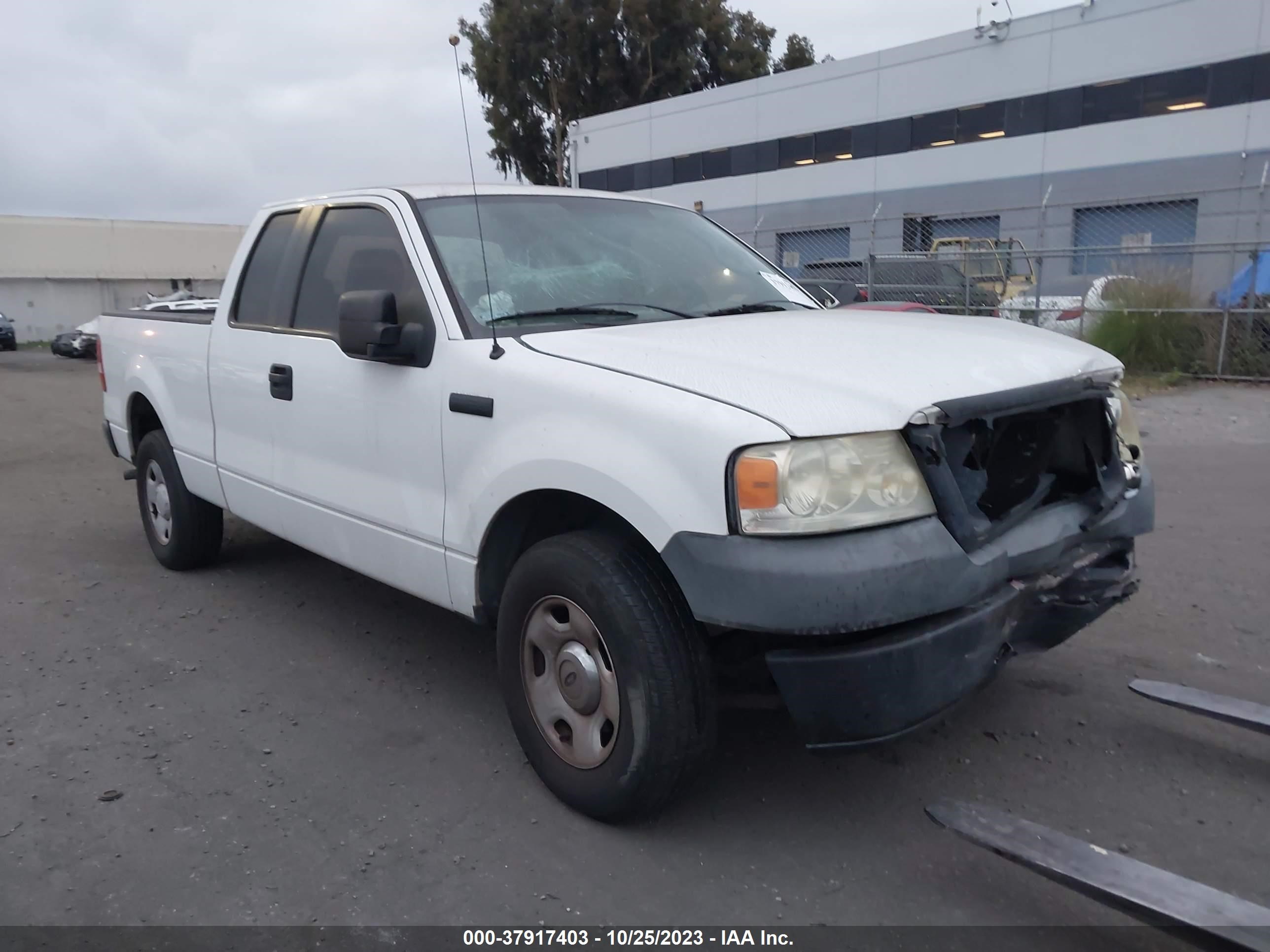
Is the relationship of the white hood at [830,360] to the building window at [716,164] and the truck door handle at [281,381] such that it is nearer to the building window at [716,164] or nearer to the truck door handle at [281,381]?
the truck door handle at [281,381]

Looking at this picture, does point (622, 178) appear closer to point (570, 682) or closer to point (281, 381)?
point (281, 381)

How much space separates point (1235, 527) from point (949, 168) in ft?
75.9

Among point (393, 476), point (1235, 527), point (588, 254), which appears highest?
point (588, 254)

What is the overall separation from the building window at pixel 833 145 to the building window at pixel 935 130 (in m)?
2.26

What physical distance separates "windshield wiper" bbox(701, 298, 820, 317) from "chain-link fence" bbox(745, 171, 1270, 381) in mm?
589

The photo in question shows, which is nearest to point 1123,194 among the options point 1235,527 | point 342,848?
point 1235,527

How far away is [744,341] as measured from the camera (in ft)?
10.5

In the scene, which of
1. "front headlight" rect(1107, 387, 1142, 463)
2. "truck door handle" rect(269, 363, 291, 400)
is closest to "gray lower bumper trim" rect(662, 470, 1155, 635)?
"front headlight" rect(1107, 387, 1142, 463)

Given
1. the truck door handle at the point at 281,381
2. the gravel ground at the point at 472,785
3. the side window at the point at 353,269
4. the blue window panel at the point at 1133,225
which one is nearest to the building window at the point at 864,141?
the blue window panel at the point at 1133,225

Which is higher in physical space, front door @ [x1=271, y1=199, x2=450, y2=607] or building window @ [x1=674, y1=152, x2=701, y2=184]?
building window @ [x1=674, y1=152, x2=701, y2=184]

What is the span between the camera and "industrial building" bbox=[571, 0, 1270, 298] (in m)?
22.0

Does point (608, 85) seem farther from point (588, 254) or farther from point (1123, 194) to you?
point (588, 254)

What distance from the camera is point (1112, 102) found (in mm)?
23828

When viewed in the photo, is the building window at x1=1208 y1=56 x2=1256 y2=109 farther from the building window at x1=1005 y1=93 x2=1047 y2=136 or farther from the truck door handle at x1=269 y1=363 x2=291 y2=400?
the truck door handle at x1=269 y1=363 x2=291 y2=400
